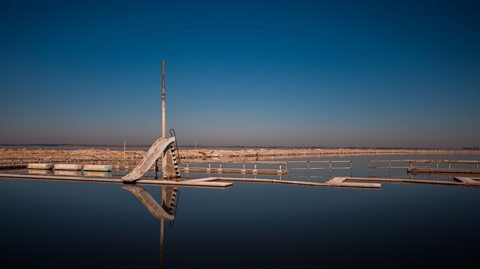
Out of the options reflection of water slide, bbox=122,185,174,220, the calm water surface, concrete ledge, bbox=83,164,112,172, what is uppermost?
concrete ledge, bbox=83,164,112,172

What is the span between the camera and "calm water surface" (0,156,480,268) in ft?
29.9

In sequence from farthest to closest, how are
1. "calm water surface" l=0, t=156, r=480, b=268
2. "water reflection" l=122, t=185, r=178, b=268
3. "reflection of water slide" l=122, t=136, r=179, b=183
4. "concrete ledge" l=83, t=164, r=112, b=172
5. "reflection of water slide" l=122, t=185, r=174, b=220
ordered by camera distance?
"concrete ledge" l=83, t=164, r=112, b=172
"reflection of water slide" l=122, t=136, r=179, b=183
"reflection of water slide" l=122, t=185, r=174, b=220
"water reflection" l=122, t=185, r=178, b=268
"calm water surface" l=0, t=156, r=480, b=268

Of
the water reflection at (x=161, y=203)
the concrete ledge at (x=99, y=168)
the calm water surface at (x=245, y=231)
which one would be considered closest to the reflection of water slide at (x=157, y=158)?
the water reflection at (x=161, y=203)

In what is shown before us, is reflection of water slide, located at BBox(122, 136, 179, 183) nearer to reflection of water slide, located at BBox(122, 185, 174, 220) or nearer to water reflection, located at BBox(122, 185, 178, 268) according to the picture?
water reflection, located at BBox(122, 185, 178, 268)

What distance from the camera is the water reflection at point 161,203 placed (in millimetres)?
12875

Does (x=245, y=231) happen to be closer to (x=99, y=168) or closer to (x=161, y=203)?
(x=161, y=203)

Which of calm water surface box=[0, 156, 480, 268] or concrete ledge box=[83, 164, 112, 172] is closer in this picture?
calm water surface box=[0, 156, 480, 268]

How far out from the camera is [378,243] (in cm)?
1058

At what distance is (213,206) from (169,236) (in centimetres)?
549

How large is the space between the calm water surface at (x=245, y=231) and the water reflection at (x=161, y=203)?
195 millimetres

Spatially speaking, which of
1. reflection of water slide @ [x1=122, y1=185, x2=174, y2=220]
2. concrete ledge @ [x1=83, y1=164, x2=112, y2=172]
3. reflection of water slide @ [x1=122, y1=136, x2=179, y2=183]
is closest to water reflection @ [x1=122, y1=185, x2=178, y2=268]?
reflection of water slide @ [x1=122, y1=185, x2=174, y2=220]

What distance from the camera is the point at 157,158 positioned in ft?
86.7

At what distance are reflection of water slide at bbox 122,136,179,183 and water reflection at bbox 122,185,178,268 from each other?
159 cm

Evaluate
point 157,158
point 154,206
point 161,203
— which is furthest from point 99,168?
point 154,206
